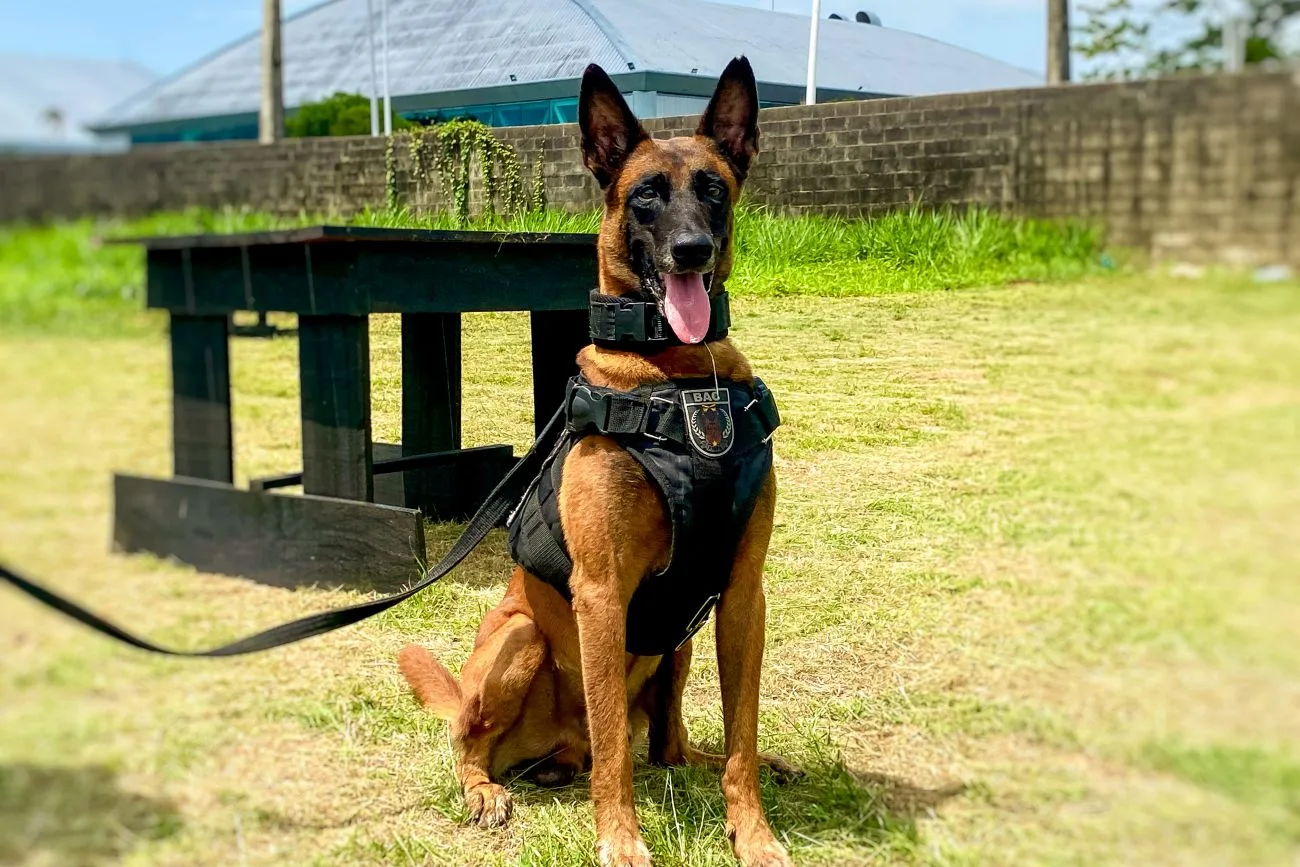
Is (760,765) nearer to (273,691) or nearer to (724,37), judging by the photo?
(273,691)

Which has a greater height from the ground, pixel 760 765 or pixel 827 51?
pixel 827 51

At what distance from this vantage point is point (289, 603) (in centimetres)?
294

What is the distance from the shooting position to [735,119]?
2.40 m

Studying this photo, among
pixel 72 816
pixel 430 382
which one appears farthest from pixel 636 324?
pixel 430 382

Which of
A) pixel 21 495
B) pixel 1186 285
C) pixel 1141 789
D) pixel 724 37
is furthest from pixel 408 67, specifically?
pixel 1141 789

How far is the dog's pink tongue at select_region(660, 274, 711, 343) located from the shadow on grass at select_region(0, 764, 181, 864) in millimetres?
1441

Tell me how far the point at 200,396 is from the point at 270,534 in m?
0.88

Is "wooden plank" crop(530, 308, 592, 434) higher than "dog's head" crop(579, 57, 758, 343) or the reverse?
the reverse

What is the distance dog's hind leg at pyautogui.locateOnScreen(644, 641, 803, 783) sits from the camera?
262 centimetres

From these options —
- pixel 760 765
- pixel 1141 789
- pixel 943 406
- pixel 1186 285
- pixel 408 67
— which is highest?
pixel 408 67

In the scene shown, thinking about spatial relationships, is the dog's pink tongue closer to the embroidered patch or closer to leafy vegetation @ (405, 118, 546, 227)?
the embroidered patch

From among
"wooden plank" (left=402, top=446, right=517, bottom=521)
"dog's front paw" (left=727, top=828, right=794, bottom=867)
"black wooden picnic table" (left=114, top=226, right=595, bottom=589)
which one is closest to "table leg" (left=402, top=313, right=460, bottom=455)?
"black wooden picnic table" (left=114, top=226, right=595, bottom=589)

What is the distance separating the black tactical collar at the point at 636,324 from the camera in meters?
2.26

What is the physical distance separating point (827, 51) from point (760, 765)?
6.74 ft
